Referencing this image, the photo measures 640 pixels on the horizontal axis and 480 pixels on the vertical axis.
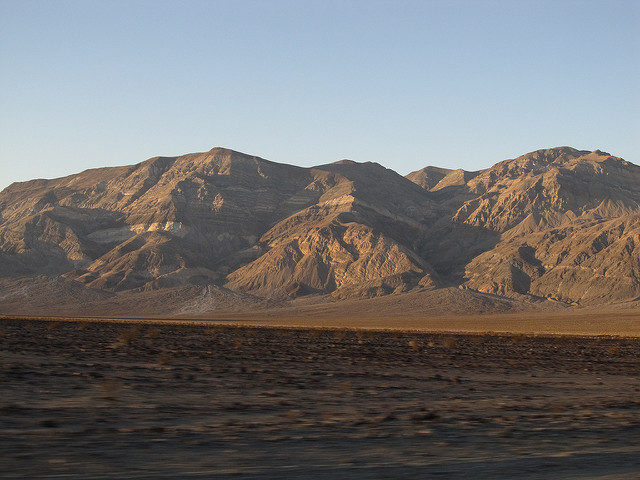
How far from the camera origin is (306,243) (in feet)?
497

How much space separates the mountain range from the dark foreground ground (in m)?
101

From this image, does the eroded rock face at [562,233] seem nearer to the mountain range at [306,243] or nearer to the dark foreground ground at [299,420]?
the mountain range at [306,243]

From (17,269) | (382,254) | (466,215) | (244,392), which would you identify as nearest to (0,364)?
(244,392)

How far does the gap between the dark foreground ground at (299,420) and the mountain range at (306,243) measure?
3974 inches

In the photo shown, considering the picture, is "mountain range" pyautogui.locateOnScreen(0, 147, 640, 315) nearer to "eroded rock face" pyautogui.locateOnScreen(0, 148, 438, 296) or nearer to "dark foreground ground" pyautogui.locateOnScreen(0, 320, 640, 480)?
"eroded rock face" pyautogui.locateOnScreen(0, 148, 438, 296)

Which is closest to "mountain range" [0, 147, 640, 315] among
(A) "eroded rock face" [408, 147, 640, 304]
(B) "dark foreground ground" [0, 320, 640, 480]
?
(A) "eroded rock face" [408, 147, 640, 304]

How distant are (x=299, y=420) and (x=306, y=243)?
141515mm

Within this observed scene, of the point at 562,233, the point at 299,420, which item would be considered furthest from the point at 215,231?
the point at 299,420

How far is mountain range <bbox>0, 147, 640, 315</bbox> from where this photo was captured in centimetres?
12731

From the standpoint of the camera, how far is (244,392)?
42.7 feet

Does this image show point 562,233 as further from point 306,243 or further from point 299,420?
point 299,420

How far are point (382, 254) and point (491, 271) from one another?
22.5 m

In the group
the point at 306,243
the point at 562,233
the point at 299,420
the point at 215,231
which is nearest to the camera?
the point at 299,420

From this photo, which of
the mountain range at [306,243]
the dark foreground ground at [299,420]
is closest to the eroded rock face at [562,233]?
the mountain range at [306,243]
